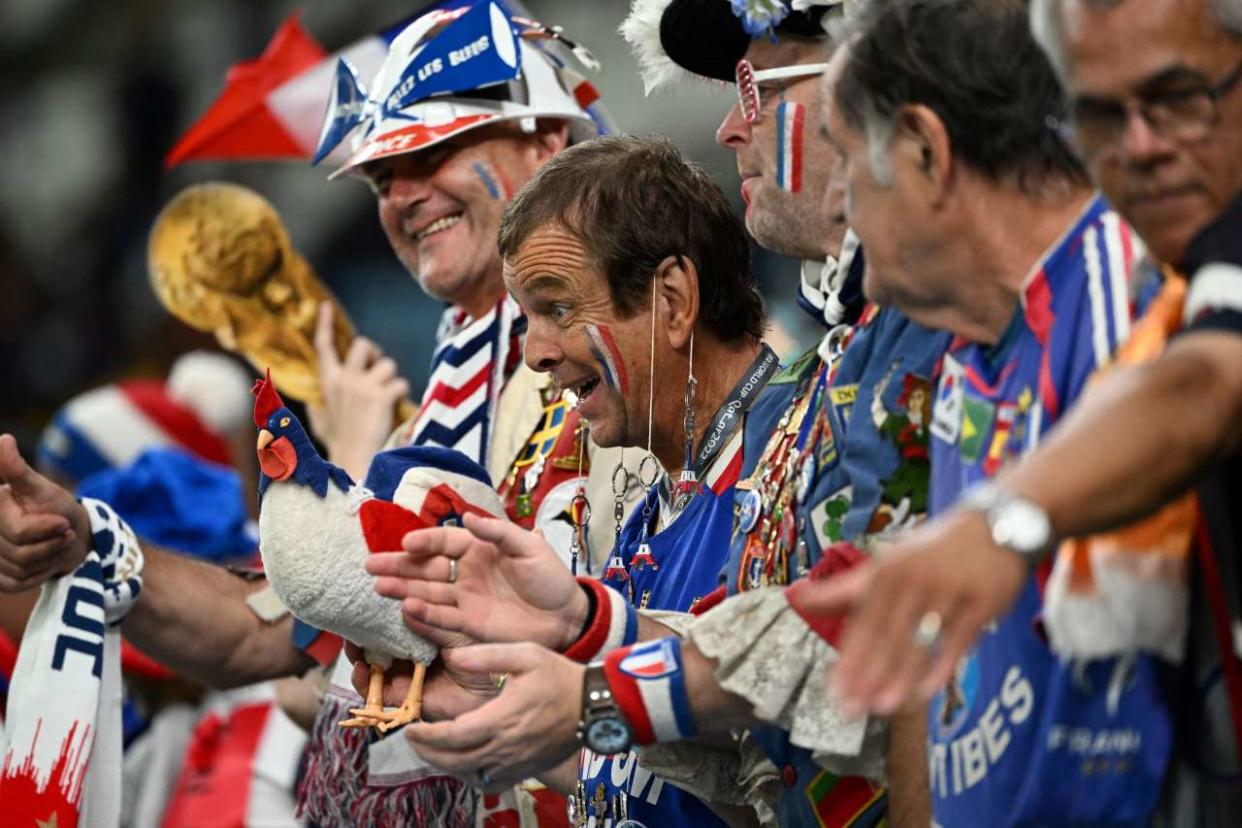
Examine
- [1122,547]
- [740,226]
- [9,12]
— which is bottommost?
[9,12]

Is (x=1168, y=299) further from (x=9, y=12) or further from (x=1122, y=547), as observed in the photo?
(x=9, y=12)

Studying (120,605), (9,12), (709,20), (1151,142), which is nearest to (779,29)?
(709,20)

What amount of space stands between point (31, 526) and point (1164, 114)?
223 cm

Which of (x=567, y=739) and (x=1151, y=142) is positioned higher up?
(x=1151, y=142)

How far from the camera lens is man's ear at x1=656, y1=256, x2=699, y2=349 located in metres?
2.95

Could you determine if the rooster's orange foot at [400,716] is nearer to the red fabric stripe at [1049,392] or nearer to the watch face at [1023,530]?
the red fabric stripe at [1049,392]

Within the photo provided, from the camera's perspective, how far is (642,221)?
296cm

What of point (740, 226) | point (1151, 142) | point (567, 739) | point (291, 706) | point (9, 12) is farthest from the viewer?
point (9, 12)

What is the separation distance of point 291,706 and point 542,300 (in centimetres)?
171

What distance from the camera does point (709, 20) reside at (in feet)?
9.80

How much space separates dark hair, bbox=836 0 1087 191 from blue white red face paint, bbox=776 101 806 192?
65 cm

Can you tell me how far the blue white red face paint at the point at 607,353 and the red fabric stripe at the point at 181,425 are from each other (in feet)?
9.20

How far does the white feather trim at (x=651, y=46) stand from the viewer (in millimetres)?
3064

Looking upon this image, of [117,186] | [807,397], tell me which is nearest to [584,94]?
[807,397]
